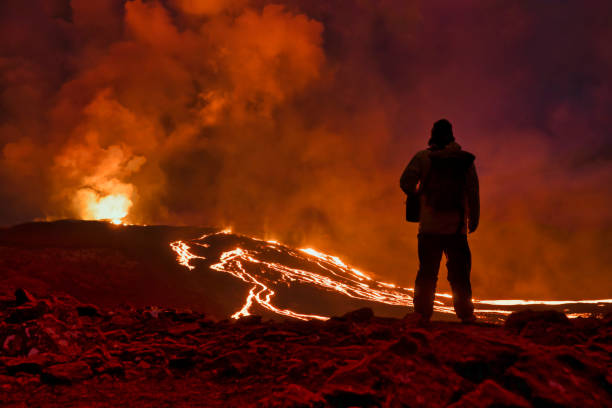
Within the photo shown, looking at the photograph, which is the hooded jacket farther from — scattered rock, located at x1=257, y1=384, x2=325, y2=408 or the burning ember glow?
the burning ember glow

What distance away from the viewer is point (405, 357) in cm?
271

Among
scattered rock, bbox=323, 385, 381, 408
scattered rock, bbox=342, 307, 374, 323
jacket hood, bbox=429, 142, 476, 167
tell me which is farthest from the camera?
scattered rock, bbox=342, 307, 374, 323

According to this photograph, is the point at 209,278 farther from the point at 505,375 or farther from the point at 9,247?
the point at 505,375

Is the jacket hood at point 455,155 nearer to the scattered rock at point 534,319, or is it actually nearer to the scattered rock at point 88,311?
the scattered rock at point 534,319

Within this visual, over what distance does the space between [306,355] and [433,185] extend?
288cm

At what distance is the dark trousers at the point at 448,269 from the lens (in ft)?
17.0

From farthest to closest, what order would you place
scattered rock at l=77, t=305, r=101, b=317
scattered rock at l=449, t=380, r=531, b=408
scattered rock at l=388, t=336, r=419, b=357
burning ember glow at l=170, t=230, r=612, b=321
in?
1. burning ember glow at l=170, t=230, r=612, b=321
2. scattered rock at l=77, t=305, r=101, b=317
3. scattered rock at l=388, t=336, r=419, b=357
4. scattered rock at l=449, t=380, r=531, b=408

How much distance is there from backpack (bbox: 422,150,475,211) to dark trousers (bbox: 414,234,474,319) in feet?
1.47

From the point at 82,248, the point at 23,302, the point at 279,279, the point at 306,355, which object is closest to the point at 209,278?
the point at 279,279

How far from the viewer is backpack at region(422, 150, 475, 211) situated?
503 cm

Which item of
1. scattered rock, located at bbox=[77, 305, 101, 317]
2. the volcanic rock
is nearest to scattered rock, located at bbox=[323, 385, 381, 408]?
the volcanic rock

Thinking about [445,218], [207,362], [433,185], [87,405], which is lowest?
[87,405]

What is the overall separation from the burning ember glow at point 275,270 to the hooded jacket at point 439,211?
36.7m

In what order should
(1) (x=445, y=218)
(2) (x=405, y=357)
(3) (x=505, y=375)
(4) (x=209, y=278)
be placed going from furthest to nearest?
Result: (4) (x=209, y=278), (1) (x=445, y=218), (2) (x=405, y=357), (3) (x=505, y=375)
